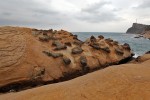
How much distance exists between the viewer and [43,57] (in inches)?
276

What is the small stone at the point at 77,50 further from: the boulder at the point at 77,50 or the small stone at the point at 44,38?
the small stone at the point at 44,38

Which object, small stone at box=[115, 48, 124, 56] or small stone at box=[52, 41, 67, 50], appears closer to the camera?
small stone at box=[52, 41, 67, 50]

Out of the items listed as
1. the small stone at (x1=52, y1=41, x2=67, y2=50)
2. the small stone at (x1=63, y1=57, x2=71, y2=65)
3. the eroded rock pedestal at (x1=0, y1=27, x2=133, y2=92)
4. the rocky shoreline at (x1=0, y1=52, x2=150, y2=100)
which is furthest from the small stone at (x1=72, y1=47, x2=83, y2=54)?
the rocky shoreline at (x1=0, y1=52, x2=150, y2=100)

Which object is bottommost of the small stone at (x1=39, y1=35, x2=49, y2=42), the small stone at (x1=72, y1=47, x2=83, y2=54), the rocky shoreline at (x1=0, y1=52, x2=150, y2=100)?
the rocky shoreline at (x1=0, y1=52, x2=150, y2=100)

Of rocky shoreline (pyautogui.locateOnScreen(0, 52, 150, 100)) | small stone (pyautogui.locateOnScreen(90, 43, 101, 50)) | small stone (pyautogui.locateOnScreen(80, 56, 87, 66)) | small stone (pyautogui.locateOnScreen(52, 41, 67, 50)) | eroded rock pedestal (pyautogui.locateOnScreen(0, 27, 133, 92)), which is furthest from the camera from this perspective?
small stone (pyautogui.locateOnScreen(90, 43, 101, 50))

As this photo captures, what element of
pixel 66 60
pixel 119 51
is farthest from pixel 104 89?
pixel 119 51

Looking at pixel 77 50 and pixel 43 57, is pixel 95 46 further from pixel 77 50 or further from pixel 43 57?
pixel 43 57

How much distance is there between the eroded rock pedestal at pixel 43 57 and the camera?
20.4 ft

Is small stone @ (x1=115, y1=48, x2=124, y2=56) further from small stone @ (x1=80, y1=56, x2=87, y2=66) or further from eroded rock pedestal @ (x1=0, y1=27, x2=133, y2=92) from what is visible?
small stone @ (x1=80, y1=56, x2=87, y2=66)

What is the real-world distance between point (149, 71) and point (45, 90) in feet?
6.27

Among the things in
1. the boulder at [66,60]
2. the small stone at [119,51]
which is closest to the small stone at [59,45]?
the boulder at [66,60]

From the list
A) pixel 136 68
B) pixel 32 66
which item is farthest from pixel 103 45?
pixel 136 68

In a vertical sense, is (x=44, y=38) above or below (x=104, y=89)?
above

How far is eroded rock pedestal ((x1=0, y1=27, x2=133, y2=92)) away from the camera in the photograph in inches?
245
